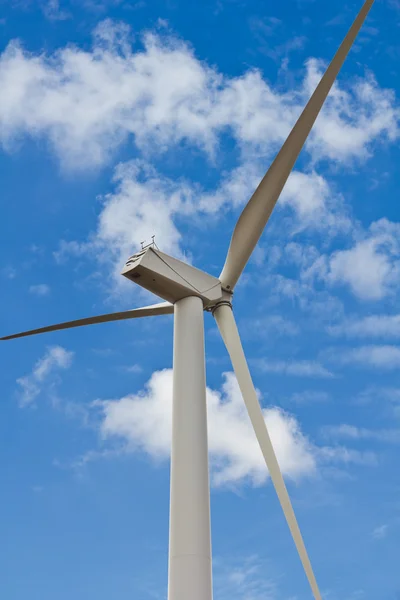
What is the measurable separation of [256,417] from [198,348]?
2.33 meters

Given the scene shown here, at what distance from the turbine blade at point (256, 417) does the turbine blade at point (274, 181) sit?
1.37 meters

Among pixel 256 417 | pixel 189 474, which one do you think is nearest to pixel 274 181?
pixel 256 417

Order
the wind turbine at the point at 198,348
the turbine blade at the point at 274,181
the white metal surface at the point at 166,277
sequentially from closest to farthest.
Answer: the wind turbine at the point at 198,348
the white metal surface at the point at 166,277
the turbine blade at the point at 274,181

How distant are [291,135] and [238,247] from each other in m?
3.61

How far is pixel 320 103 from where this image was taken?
18578 mm

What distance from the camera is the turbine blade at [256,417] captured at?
1495 cm

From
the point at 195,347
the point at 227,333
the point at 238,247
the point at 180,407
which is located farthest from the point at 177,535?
the point at 238,247

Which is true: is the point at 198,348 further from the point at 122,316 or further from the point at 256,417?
the point at 122,316

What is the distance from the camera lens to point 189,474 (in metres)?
14.3

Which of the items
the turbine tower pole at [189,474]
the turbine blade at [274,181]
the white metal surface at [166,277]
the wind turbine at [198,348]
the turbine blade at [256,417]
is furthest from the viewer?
the turbine blade at [274,181]

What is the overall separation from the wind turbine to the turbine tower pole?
0.02 meters

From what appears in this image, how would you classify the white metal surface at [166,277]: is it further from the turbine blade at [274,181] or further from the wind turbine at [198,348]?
the turbine blade at [274,181]

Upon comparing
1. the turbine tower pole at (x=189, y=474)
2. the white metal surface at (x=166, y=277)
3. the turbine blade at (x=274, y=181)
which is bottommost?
the turbine tower pole at (x=189, y=474)

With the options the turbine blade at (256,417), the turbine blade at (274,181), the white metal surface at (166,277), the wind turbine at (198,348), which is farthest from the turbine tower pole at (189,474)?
the turbine blade at (274,181)
